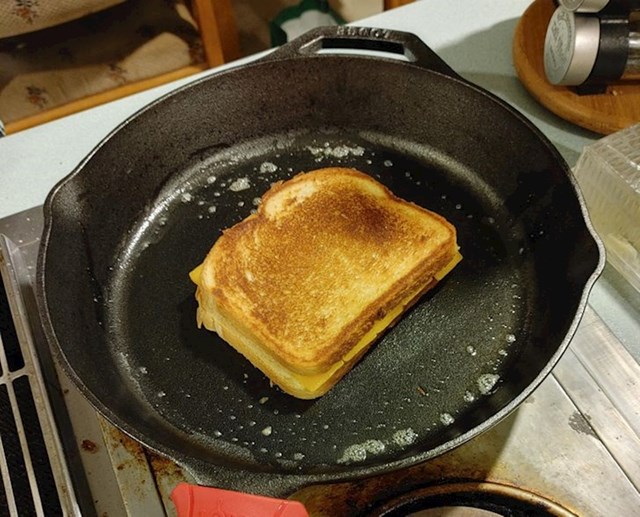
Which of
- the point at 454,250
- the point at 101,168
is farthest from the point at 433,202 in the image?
the point at 101,168

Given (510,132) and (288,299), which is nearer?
(288,299)

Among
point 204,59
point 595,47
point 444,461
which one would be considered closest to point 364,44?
point 595,47

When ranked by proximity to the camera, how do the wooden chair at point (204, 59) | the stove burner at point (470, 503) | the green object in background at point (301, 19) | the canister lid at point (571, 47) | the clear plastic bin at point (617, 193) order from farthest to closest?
the green object in background at point (301, 19)
the wooden chair at point (204, 59)
the canister lid at point (571, 47)
the clear plastic bin at point (617, 193)
the stove burner at point (470, 503)

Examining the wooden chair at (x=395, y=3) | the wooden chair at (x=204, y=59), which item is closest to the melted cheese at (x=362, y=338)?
the wooden chair at (x=204, y=59)

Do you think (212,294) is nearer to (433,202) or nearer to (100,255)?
(100,255)

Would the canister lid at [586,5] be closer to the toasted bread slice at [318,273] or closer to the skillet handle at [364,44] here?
the skillet handle at [364,44]

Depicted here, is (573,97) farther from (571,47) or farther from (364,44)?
(364,44)
